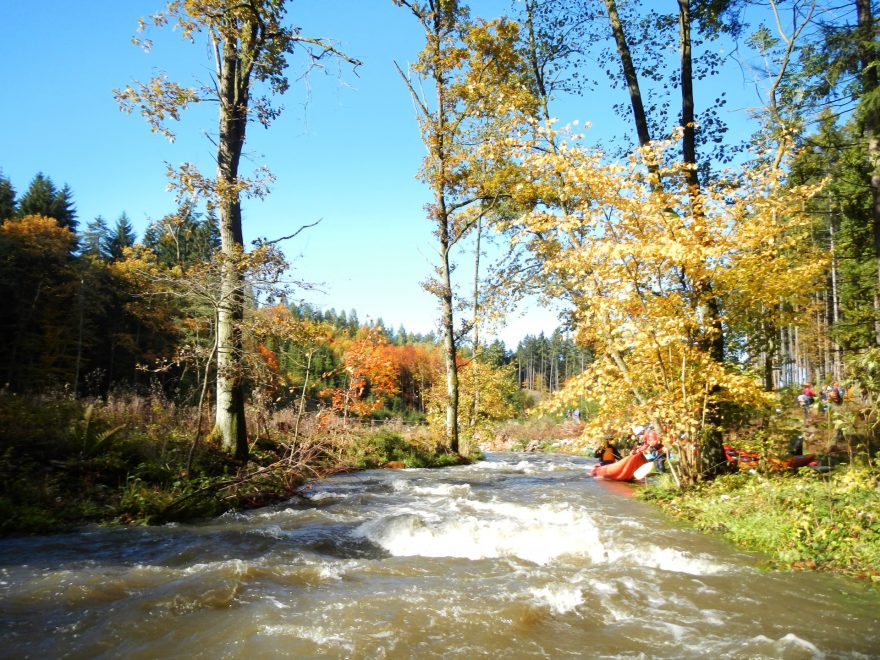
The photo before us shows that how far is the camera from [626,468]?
12094 mm

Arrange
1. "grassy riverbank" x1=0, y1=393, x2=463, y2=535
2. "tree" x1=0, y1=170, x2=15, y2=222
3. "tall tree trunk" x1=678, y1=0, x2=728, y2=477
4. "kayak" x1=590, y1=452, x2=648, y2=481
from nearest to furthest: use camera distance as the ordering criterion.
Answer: "grassy riverbank" x1=0, y1=393, x2=463, y2=535 < "tall tree trunk" x1=678, y1=0, x2=728, y2=477 < "kayak" x1=590, y1=452, x2=648, y2=481 < "tree" x1=0, y1=170, x2=15, y2=222

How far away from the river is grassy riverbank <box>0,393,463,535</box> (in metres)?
0.58

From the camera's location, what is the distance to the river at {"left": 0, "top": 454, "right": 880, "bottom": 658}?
334 cm

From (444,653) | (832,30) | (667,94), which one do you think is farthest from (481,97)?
(444,653)

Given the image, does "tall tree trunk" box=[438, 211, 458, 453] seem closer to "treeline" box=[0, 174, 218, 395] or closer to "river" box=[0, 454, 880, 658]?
"river" box=[0, 454, 880, 658]

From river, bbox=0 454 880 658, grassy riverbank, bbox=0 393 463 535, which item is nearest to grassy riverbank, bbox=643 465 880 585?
river, bbox=0 454 880 658

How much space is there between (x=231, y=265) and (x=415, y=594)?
6.57 meters

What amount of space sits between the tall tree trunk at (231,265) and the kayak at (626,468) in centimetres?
858

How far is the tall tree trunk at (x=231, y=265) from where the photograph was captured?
883 centimetres

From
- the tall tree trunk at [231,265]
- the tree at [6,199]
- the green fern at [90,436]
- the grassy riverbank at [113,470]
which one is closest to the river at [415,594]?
the grassy riverbank at [113,470]

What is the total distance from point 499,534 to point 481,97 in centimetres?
1298

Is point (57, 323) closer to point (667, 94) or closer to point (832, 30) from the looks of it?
point (667, 94)

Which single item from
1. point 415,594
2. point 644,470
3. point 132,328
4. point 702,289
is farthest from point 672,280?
point 132,328

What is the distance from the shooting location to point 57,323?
3081cm
